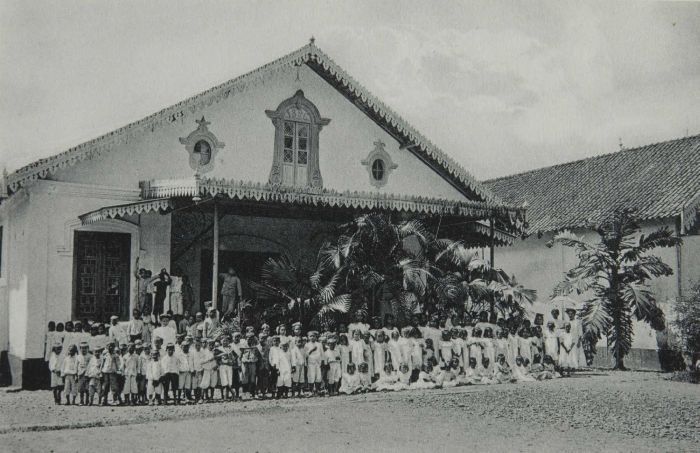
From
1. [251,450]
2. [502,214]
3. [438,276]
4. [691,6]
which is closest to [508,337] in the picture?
[438,276]

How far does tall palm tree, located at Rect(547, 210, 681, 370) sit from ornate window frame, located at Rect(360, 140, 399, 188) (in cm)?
484

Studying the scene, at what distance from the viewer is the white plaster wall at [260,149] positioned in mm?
15078

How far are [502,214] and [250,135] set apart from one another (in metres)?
6.04

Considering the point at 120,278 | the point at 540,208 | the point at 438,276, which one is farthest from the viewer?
the point at 540,208

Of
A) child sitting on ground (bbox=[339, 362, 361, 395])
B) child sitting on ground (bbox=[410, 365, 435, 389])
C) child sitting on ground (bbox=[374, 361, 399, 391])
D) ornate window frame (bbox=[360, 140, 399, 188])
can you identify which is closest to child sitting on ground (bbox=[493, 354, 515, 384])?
child sitting on ground (bbox=[410, 365, 435, 389])

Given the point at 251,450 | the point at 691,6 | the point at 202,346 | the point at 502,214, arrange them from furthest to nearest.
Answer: the point at 502,214, the point at 202,346, the point at 691,6, the point at 251,450

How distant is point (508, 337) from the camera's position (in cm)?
1565

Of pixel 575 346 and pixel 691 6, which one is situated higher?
pixel 691 6

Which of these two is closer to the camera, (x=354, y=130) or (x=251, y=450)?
(x=251, y=450)

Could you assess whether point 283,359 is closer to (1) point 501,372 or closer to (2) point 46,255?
(1) point 501,372

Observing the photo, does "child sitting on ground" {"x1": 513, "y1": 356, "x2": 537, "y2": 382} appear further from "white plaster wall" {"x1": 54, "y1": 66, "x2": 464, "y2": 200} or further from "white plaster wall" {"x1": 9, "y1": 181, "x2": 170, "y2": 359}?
"white plaster wall" {"x1": 9, "y1": 181, "x2": 170, "y2": 359}

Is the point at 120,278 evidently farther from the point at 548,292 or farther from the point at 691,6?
the point at 548,292

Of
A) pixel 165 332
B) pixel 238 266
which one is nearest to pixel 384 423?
pixel 165 332

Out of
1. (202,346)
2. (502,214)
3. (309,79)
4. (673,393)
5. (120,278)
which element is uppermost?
(309,79)
